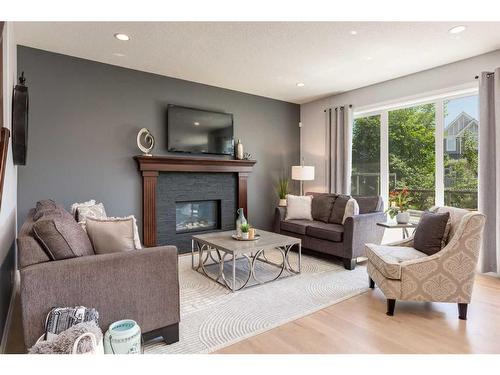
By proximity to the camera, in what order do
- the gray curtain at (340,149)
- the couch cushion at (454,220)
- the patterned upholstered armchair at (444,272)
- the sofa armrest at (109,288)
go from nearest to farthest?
the sofa armrest at (109,288)
the patterned upholstered armchair at (444,272)
the couch cushion at (454,220)
the gray curtain at (340,149)

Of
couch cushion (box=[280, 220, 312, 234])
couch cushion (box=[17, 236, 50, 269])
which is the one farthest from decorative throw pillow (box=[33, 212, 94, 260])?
couch cushion (box=[280, 220, 312, 234])

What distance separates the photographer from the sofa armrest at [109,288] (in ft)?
5.10

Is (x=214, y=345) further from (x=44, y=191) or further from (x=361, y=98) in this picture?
(x=361, y=98)

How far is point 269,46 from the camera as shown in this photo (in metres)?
3.30

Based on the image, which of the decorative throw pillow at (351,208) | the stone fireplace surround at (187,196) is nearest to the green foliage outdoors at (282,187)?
the stone fireplace surround at (187,196)

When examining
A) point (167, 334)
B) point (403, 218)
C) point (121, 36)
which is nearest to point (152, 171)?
point (121, 36)

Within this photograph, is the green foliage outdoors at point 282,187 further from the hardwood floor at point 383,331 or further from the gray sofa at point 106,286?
the gray sofa at point 106,286

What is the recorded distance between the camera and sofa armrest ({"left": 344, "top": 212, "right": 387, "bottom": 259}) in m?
3.57

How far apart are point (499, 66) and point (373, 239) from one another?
8.01 ft

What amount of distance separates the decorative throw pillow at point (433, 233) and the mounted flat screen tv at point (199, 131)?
10.2ft

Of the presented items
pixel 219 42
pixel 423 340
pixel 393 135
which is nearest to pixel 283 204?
pixel 393 135

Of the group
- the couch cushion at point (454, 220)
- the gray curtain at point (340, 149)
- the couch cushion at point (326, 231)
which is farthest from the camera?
the gray curtain at point (340, 149)

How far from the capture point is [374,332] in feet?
7.00
